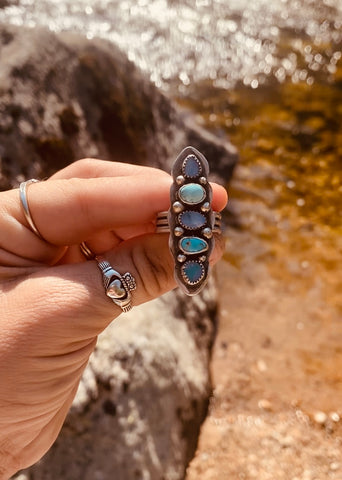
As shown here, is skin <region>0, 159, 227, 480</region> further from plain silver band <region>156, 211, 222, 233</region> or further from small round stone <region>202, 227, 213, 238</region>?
small round stone <region>202, 227, 213, 238</region>

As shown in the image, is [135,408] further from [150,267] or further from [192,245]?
[192,245]

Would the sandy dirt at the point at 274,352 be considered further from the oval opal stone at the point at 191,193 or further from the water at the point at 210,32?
the water at the point at 210,32

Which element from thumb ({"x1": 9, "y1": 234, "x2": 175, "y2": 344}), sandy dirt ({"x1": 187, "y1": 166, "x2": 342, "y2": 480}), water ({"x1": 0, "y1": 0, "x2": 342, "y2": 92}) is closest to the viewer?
thumb ({"x1": 9, "y1": 234, "x2": 175, "y2": 344})

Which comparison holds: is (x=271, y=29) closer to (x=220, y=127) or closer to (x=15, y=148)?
(x=220, y=127)

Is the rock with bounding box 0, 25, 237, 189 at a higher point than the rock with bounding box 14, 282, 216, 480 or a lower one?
higher

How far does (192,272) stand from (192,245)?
0.29ft

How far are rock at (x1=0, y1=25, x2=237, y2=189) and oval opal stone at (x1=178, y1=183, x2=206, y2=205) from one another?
1655 millimetres

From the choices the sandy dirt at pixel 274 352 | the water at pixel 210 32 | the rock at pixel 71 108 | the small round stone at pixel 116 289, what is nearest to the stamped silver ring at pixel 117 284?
the small round stone at pixel 116 289

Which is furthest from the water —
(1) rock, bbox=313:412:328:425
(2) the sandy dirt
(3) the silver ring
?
(3) the silver ring

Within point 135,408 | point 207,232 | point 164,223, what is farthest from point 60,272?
point 135,408

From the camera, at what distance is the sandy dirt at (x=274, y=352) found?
10.2 ft

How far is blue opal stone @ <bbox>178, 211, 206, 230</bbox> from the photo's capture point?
156 centimetres

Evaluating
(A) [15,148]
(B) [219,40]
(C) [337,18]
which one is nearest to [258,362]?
(A) [15,148]

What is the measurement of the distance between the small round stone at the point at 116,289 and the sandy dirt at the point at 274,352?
177cm
